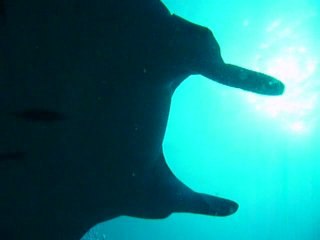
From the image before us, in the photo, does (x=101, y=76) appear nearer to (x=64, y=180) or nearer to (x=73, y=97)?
(x=73, y=97)

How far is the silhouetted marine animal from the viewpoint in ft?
6.89

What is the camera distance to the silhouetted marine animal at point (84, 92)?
210cm

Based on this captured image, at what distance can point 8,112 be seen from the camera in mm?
2258

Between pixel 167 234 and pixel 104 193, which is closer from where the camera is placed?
pixel 104 193

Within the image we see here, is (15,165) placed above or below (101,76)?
below

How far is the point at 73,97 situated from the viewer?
7.54 ft

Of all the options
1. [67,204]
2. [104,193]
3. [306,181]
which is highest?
[306,181]

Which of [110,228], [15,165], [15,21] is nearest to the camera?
[15,21]

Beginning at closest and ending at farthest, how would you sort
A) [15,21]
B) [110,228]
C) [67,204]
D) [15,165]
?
[15,21] → [15,165] → [67,204] → [110,228]

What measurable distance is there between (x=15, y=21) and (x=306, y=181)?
29350 mm

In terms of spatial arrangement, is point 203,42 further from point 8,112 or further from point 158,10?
point 8,112

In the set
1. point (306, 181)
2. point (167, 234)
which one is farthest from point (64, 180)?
point (167, 234)

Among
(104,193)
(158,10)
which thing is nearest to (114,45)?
(158,10)

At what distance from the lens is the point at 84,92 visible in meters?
2.32
